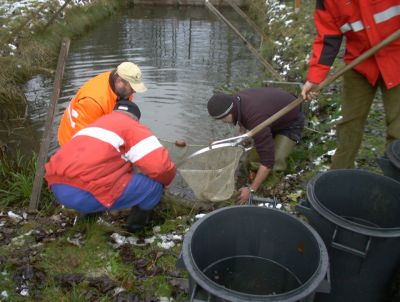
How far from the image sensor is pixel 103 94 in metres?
4.21

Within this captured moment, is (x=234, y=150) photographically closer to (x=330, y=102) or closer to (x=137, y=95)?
(x=330, y=102)

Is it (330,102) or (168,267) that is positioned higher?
(330,102)

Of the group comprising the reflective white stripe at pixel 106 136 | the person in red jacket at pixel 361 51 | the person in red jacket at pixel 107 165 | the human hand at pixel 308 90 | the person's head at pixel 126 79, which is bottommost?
the person in red jacket at pixel 107 165

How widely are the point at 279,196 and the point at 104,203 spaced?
208cm

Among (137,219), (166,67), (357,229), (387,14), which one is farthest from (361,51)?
(166,67)

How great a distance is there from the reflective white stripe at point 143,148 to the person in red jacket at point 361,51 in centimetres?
149

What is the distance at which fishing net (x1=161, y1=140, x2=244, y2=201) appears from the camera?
414 cm

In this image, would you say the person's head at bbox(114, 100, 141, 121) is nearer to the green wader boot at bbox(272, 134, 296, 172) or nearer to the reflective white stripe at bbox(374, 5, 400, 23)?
the green wader boot at bbox(272, 134, 296, 172)

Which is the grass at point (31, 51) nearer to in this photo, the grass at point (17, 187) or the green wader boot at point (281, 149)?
the grass at point (17, 187)

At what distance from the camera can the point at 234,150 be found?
429cm

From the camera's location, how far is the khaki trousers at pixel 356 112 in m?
3.46

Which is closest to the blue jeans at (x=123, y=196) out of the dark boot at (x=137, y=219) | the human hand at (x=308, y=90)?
the dark boot at (x=137, y=219)

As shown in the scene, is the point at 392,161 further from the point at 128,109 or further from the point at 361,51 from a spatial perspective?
the point at 128,109

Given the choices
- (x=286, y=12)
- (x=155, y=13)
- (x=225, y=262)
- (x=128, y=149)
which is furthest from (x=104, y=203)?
(x=155, y=13)
